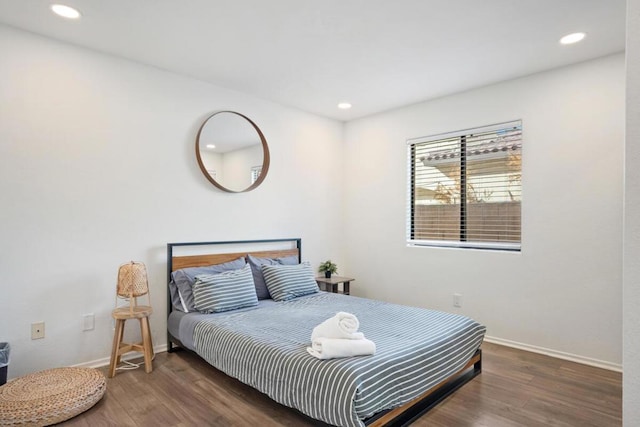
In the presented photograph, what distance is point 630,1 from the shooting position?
3.46 ft

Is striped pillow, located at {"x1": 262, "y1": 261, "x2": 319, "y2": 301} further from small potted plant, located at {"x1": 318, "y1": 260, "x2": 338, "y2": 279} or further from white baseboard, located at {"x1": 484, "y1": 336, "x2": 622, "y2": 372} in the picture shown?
white baseboard, located at {"x1": 484, "y1": 336, "x2": 622, "y2": 372}

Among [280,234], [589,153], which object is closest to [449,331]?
[589,153]

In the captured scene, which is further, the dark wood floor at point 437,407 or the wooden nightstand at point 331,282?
the wooden nightstand at point 331,282

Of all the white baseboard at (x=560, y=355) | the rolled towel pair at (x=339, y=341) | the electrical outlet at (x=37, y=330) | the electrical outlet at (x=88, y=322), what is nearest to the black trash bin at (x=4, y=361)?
the electrical outlet at (x=37, y=330)

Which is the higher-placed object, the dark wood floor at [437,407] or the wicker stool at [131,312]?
the wicker stool at [131,312]

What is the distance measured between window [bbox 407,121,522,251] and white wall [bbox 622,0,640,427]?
2660 mm

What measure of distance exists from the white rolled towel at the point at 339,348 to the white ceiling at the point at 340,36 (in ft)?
6.72

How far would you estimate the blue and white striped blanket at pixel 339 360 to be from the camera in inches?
72.9

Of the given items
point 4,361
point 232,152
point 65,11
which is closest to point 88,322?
point 4,361

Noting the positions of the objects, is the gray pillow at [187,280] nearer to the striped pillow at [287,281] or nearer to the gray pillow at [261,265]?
the gray pillow at [261,265]

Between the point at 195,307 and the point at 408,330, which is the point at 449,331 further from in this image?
the point at 195,307

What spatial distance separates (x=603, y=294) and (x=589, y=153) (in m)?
1.17

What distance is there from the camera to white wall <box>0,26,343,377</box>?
103 inches

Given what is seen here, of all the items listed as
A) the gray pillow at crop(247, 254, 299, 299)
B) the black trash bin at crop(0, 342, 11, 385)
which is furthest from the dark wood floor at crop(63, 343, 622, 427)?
the gray pillow at crop(247, 254, 299, 299)
